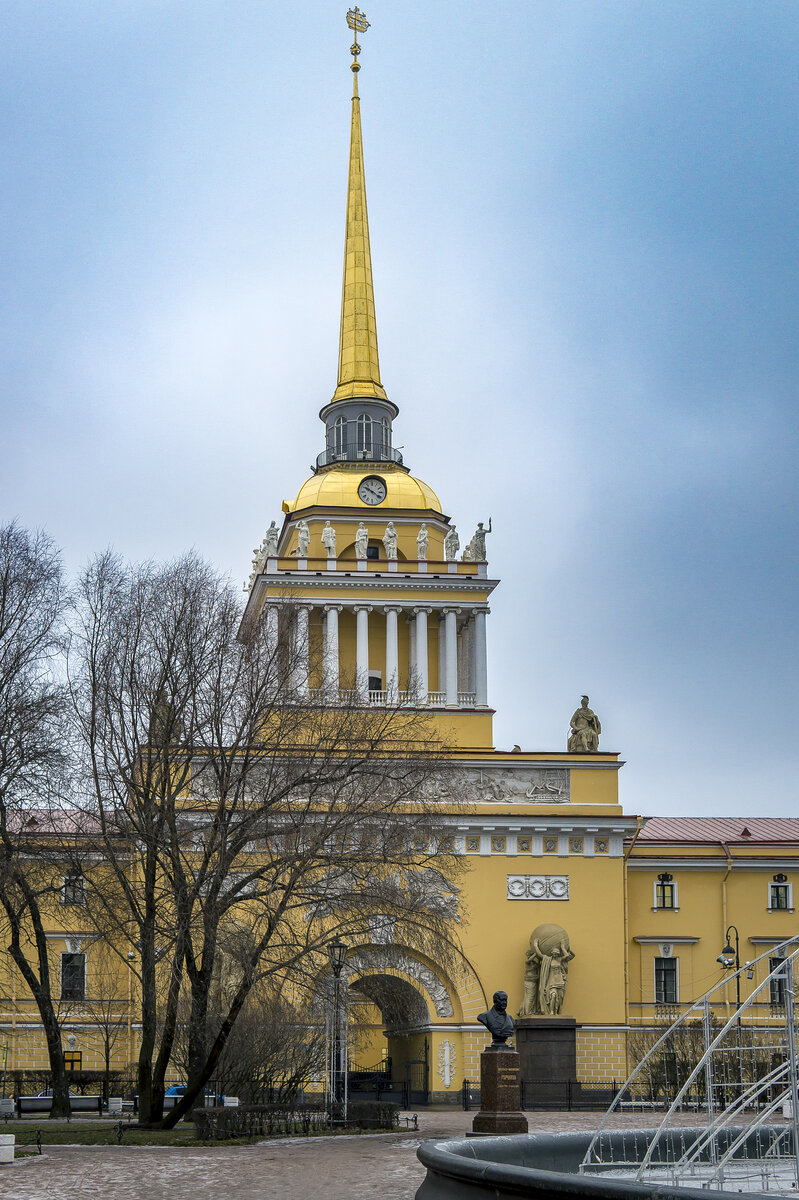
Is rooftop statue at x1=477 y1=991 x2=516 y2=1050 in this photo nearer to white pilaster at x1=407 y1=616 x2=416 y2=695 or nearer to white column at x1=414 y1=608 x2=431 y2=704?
white pilaster at x1=407 y1=616 x2=416 y2=695

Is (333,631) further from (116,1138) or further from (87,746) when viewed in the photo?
(116,1138)

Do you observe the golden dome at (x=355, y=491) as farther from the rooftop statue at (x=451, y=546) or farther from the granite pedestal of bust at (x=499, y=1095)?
the granite pedestal of bust at (x=499, y=1095)

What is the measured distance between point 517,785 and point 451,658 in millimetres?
5712

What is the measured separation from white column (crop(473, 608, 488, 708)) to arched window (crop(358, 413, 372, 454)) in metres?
7.05

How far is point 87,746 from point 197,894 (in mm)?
3286

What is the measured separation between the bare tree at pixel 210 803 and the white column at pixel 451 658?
53.8ft

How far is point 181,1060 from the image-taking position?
1276 inches

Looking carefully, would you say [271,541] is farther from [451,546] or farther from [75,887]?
[75,887]

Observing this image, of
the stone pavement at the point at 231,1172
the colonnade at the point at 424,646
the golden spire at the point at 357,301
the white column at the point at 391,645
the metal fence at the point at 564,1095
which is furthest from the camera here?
the golden spire at the point at 357,301

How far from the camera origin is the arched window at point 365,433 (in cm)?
4725

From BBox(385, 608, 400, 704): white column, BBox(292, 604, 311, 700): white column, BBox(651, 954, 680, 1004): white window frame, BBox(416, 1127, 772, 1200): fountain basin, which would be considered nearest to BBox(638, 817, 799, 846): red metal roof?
BBox(651, 954, 680, 1004): white window frame

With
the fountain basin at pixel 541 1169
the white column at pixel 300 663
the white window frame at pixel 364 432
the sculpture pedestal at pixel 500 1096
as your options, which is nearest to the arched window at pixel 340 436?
the white window frame at pixel 364 432

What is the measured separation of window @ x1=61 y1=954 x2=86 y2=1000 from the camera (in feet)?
119

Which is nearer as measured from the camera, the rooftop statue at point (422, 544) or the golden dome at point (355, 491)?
the rooftop statue at point (422, 544)
